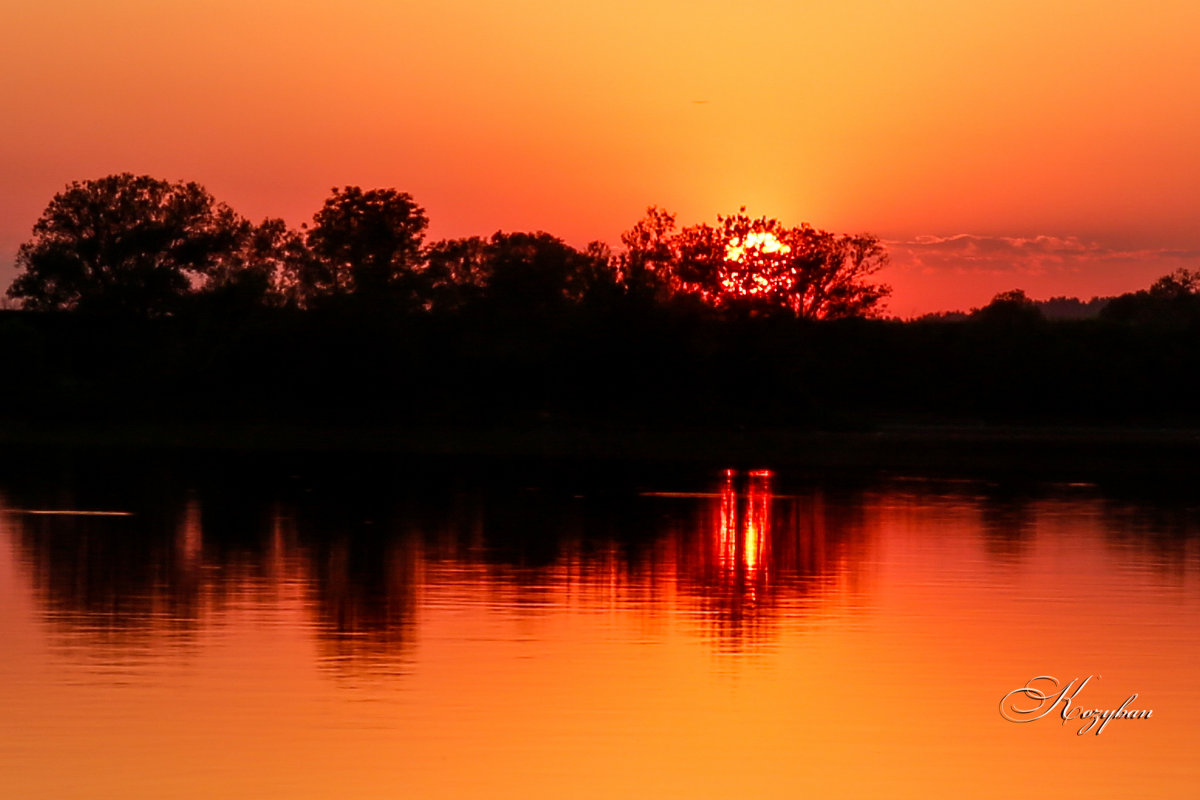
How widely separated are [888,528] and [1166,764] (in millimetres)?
15452

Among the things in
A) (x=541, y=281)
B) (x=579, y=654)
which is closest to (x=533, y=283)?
(x=541, y=281)

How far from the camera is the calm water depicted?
10.6 metres

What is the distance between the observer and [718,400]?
69.1 m

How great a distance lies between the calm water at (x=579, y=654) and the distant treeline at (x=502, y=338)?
38.7 m

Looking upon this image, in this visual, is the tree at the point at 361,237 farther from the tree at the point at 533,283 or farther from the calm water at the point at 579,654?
the calm water at the point at 579,654

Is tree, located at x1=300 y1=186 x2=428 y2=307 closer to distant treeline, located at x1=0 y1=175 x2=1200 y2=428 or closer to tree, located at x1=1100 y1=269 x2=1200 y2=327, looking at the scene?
distant treeline, located at x1=0 y1=175 x2=1200 y2=428

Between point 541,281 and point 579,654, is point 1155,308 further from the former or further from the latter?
point 579,654

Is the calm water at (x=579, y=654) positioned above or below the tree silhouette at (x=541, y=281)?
Answer: below

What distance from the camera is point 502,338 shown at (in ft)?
226

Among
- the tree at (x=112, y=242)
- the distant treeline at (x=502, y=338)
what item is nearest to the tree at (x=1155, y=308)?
the distant treeline at (x=502, y=338)

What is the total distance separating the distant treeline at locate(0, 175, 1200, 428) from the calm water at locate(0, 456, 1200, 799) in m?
38.7

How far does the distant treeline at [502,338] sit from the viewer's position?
6600cm

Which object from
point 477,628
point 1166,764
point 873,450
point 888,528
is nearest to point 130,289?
point 873,450

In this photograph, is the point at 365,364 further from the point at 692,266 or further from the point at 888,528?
the point at 888,528
